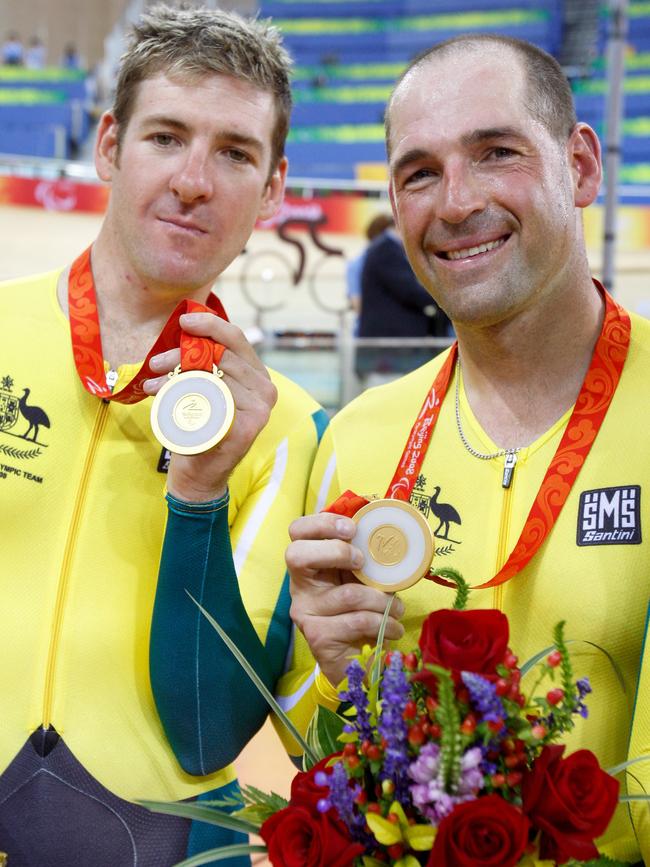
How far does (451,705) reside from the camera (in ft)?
3.62

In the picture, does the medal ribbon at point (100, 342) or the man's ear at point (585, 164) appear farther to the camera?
the man's ear at point (585, 164)

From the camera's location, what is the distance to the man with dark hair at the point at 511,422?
63.4 inches

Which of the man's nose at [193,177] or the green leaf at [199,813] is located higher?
the man's nose at [193,177]

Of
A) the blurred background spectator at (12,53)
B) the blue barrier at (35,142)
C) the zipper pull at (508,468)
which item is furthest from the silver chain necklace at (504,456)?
the blurred background spectator at (12,53)

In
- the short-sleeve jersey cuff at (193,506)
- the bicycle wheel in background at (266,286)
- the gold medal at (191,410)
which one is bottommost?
the short-sleeve jersey cuff at (193,506)

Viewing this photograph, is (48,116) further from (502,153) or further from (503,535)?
(503,535)

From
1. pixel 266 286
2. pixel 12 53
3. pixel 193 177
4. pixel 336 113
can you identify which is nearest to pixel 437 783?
pixel 193 177

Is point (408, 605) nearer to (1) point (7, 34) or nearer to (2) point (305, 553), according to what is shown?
(2) point (305, 553)

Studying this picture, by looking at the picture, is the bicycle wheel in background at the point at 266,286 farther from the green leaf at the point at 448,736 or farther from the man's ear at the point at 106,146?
the green leaf at the point at 448,736

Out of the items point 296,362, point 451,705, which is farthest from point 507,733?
point 296,362

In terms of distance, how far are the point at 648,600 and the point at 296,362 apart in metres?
4.75

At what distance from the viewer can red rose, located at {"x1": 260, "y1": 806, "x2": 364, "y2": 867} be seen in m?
1.11

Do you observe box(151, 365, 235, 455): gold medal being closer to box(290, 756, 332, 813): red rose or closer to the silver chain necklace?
the silver chain necklace

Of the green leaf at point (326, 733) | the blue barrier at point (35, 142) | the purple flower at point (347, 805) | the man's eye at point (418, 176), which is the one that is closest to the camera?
the purple flower at point (347, 805)
